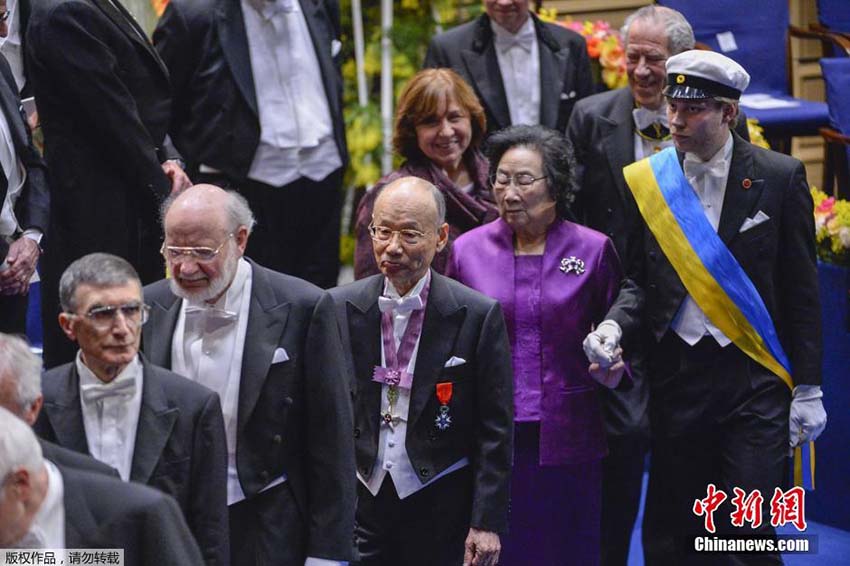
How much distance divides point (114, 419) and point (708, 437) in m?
2.14

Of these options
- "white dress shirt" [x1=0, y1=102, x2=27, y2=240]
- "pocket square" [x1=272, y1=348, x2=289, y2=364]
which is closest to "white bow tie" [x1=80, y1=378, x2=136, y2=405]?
"pocket square" [x1=272, y1=348, x2=289, y2=364]

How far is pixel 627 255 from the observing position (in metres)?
5.40

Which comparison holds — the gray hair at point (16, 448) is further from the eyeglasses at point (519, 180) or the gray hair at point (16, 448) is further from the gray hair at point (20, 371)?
the eyeglasses at point (519, 180)

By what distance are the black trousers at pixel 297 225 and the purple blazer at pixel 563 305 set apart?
128cm

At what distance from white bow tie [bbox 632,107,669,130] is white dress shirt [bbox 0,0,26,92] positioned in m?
2.16

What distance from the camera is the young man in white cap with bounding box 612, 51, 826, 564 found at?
16.6 feet

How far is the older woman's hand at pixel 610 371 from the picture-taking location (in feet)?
16.4

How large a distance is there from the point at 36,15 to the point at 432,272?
1672mm

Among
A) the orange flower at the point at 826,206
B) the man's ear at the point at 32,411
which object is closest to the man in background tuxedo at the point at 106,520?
the man's ear at the point at 32,411

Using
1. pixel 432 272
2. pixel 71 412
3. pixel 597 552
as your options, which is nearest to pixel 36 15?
pixel 432 272

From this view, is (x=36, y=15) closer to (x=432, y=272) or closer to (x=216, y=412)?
(x=432, y=272)

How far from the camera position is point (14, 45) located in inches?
228

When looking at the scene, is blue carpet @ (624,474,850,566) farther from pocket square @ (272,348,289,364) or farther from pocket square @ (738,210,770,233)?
pocket square @ (272,348,289,364)

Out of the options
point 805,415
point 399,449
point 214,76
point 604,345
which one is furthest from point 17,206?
point 805,415
